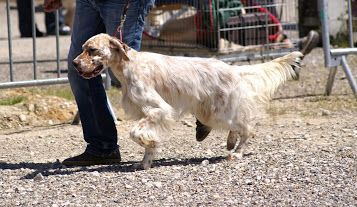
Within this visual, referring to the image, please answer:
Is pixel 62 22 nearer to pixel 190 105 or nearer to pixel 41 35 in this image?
pixel 41 35

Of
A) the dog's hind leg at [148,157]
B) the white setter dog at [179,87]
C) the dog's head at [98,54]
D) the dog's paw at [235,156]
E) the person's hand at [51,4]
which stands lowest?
the dog's paw at [235,156]

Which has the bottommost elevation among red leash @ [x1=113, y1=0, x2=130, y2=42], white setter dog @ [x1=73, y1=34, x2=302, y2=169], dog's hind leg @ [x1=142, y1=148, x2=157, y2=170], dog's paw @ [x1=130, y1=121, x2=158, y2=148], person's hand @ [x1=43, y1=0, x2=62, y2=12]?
dog's hind leg @ [x1=142, y1=148, x2=157, y2=170]

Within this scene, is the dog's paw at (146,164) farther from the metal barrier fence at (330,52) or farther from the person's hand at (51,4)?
the metal barrier fence at (330,52)

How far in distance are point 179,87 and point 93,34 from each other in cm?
79

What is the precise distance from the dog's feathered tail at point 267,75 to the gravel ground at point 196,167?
0.49 m

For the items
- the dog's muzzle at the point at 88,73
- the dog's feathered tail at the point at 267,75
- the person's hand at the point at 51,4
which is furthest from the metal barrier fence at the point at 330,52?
the dog's muzzle at the point at 88,73

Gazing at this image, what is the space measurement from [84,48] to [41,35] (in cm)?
1215

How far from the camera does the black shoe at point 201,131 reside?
7.03 meters

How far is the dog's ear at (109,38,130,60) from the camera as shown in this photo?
6.26 metres

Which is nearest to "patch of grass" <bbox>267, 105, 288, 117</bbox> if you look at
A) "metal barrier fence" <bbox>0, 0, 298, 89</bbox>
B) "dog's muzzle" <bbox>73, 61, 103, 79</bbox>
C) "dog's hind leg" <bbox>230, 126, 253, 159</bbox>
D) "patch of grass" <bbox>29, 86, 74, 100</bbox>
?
"metal barrier fence" <bbox>0, 0, 298, 89</bbox>

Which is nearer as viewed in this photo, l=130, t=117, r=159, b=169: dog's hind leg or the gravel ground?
the gravel ground

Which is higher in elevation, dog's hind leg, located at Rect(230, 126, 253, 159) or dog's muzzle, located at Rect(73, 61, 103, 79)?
dog's muzzle, located at Rect(73, 61, 103, 79)

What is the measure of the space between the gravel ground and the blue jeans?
11.2 inches

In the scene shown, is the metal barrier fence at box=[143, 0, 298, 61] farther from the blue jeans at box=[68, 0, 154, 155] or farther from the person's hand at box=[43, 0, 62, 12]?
the blue jeans at box=[68, 0, 154, 155]
